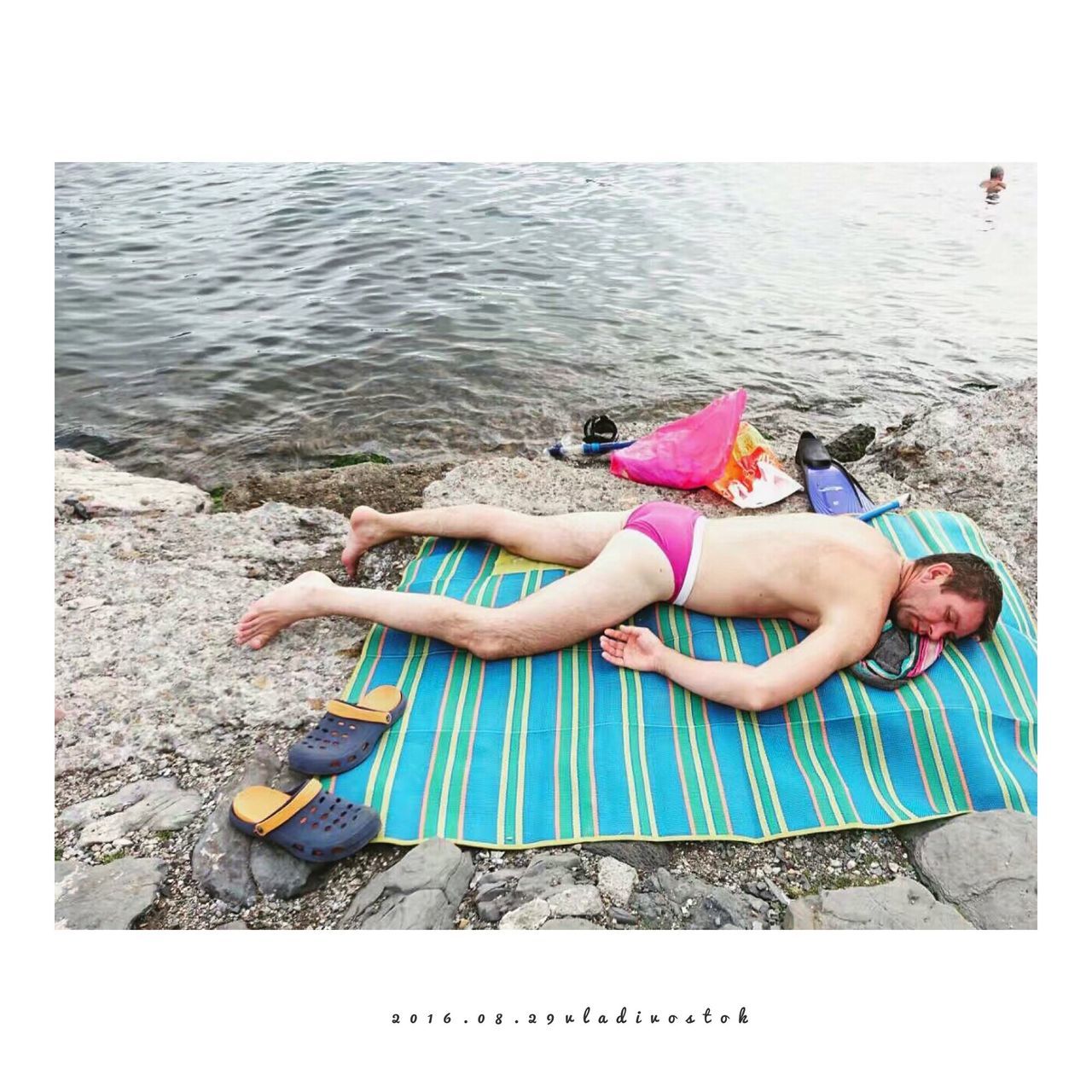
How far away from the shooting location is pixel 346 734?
3.19 m

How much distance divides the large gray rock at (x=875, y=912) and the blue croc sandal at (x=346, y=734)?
1.71m

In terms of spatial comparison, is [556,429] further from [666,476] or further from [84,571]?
[84,571]

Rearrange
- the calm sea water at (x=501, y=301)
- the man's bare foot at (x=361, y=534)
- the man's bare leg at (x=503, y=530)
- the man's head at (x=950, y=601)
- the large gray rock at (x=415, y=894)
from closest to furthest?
the large gray rock at (x=415, y=894), the man's head at (x=950, y=601), the man's bare leg at (x=503, y=530), the man's bare foot at (x=361, y=534), the calm sea water at (x=501, y=301)

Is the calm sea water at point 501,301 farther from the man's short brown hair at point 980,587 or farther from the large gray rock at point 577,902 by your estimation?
the large gray rock at point 577,902

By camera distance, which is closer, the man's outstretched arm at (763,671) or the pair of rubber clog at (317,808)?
the pair of rubber clog at (317,808)

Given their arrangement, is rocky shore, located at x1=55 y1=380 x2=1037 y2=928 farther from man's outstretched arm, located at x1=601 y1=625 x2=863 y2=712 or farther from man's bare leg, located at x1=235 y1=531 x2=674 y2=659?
man's outstretched arm, located at x1=601 y1=625 x2=863 y2=712

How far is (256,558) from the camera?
427 cm

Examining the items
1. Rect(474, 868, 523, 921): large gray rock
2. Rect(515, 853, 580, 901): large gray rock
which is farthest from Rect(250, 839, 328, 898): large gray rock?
Rect(515, 853, 580, 901): large gray rock

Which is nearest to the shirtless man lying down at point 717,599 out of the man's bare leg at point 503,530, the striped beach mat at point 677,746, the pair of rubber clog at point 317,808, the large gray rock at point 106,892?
the striped beach mat at point 677,746

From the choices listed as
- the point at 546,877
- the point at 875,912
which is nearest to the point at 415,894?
the point at 546,877

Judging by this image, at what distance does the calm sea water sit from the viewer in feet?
14.6

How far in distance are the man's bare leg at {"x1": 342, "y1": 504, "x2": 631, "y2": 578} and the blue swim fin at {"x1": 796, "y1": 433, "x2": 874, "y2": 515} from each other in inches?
64.9

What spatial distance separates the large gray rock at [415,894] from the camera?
102 inches

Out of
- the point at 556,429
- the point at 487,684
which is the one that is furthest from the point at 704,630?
the point at 556,429
